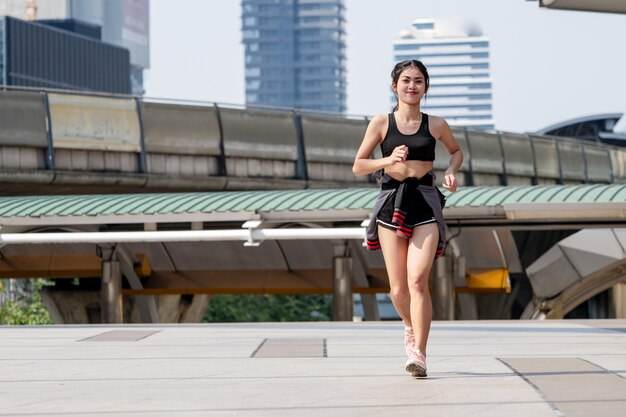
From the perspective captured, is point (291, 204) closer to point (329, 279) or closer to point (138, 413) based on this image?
point (329, 279)

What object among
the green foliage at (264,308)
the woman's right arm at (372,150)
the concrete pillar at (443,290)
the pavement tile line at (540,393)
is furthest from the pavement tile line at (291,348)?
the green foliage at (264,308)

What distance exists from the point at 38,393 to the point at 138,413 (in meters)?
1.36

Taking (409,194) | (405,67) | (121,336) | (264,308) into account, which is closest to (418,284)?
(409,194)

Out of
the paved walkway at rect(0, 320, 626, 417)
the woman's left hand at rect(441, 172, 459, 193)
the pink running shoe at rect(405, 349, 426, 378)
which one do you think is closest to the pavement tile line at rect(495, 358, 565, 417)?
the paved walkway at rect(0, 320, 626, 417)

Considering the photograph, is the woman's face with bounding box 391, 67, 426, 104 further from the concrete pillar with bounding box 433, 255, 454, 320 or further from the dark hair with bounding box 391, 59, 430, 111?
the concrete pillar with bounding box 433, 255, 454, 320

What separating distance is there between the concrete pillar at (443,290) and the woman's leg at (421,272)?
2319 cm

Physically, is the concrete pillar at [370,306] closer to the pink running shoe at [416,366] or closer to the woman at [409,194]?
the woman at [409,194]

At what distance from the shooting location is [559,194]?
28375 mm

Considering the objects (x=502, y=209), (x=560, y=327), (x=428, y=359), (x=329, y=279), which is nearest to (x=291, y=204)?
(x=502, y=209)

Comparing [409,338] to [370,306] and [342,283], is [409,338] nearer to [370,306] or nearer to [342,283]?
[342,283]

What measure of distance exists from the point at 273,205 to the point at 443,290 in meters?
6.14

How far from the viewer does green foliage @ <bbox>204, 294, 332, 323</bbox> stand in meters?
92.1

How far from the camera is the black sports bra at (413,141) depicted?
9.98 meters

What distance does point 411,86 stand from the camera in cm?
1000
